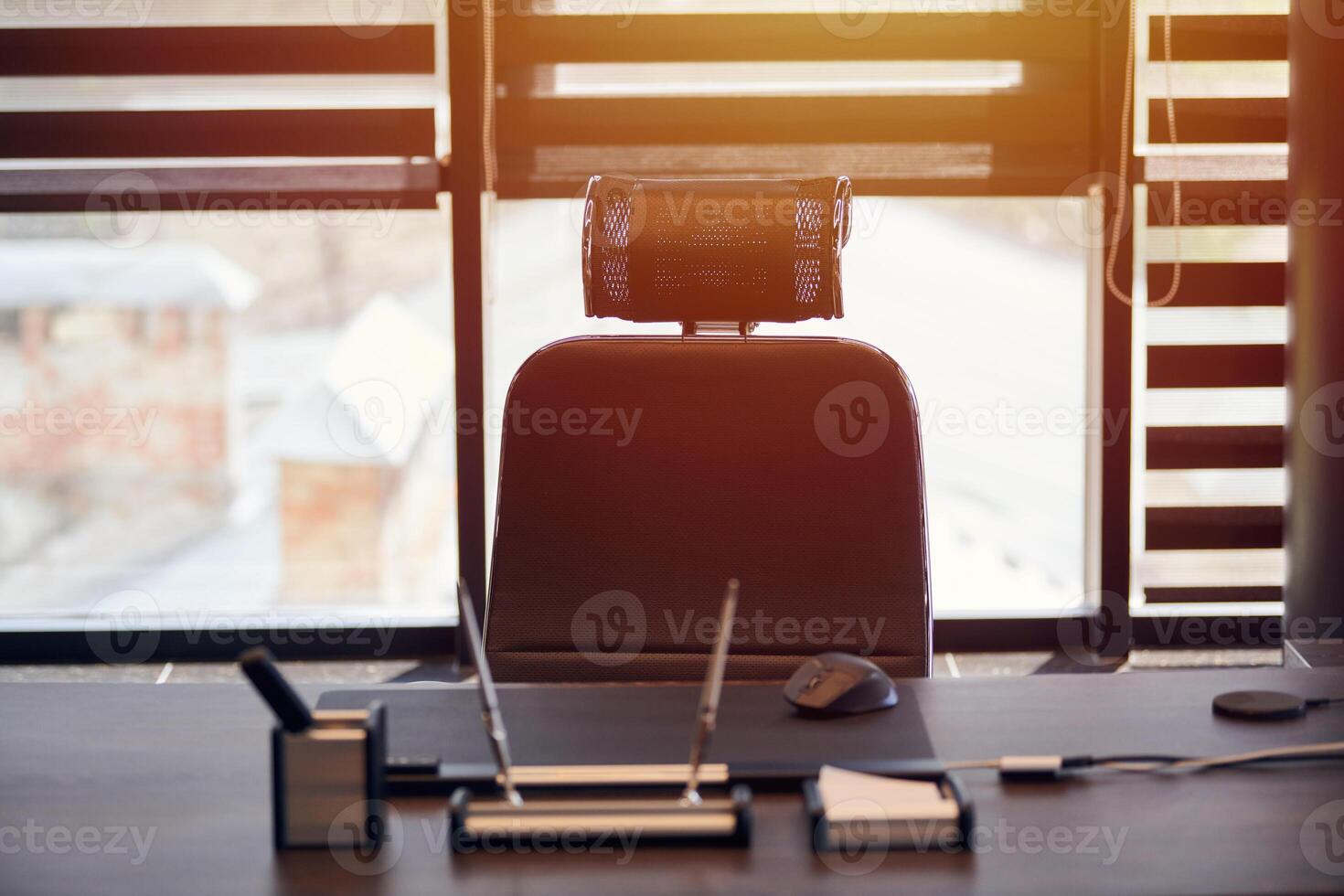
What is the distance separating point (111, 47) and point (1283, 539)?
120 inches

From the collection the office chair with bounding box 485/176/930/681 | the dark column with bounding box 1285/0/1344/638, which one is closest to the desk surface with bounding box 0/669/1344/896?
the office chair with bounding box 485/176/930/681

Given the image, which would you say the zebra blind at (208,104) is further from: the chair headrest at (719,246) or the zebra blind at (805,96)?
the chair headrest at (719,246)

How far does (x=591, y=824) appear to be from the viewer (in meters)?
0.78

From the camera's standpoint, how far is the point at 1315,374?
265 cm

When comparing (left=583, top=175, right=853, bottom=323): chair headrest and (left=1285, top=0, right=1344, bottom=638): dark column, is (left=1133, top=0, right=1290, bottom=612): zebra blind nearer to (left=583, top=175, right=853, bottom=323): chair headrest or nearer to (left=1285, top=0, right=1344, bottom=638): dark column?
(left=1285, top=0, right=1344, bottom=638): dark column

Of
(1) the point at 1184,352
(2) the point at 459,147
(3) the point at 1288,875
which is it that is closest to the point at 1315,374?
(1) the point at 1184,352

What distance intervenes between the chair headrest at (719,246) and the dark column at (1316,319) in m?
1.77

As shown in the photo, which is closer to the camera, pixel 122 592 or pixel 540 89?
pixel 540 89

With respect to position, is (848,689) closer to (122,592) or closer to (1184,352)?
(1184,352)

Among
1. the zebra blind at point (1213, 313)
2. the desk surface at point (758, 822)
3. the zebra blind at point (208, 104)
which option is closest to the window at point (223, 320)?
the zebra blind at point (208, 104)

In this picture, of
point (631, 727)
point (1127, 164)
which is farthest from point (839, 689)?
point (1127, 164)

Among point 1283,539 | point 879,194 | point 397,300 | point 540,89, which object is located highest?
point 540,89

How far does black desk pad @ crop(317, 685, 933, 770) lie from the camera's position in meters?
0.92

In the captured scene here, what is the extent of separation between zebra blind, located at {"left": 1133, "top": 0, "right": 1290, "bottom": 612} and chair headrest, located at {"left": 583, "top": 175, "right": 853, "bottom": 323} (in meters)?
1.89
